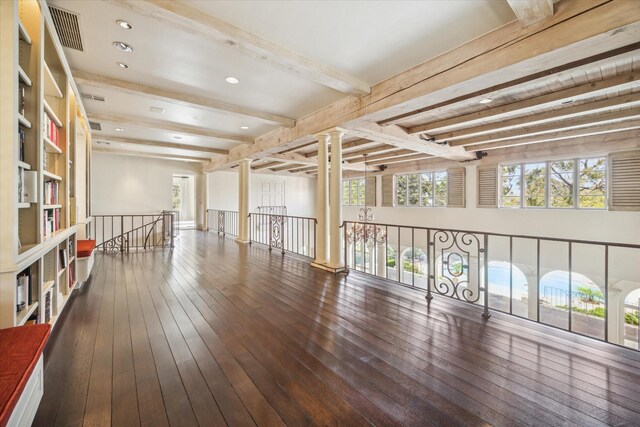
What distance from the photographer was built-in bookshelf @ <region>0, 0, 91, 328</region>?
1582 millimetres

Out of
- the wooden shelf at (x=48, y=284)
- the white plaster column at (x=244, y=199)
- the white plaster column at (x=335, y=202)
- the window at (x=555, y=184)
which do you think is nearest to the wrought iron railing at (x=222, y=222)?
the white plaster column at (x=244, y=199)

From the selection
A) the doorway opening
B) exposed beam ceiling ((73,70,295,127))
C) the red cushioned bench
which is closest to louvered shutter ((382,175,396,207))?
exposed beam ceiling ((73,70,295,127))

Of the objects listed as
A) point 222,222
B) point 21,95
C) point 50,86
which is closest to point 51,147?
point 50,86

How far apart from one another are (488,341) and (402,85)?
295cm

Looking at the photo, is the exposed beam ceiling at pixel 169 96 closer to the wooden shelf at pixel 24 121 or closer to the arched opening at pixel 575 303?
the wooden shelf at pixel 24 121

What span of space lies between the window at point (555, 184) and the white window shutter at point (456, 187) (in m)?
1.03

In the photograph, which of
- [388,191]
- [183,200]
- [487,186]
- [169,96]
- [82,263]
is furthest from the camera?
[183,200]

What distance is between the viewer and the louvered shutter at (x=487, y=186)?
25.7ft

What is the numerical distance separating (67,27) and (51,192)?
161 cm

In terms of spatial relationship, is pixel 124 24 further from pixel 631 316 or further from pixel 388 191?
pixel 631 316

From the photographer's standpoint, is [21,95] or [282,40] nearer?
[21,95]

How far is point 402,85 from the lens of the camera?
3.39 meters

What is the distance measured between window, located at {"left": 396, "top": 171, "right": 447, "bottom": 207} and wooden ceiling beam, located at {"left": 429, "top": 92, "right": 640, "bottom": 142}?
3.60m

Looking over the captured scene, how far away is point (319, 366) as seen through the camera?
192cm
